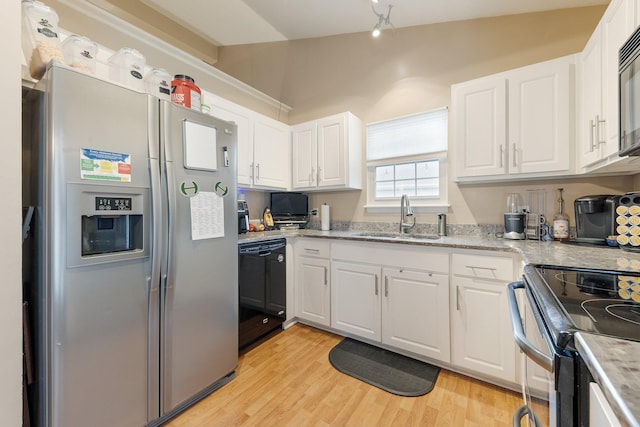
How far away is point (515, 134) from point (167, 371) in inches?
109

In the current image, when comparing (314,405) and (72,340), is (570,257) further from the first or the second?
(72,340)

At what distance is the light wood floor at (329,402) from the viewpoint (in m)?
1.51

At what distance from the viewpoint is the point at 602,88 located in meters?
1.45

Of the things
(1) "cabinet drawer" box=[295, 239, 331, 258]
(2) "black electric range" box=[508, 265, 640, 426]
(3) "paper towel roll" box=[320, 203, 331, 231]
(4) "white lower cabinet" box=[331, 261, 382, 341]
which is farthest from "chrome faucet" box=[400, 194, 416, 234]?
(2) "black electric range" box=[508, 265, 640, 426]

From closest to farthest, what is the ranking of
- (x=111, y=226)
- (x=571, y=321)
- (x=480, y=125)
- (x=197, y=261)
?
(x=571, y=321) < (x=111, y=226) < (x=197, y=261) < (x=480, y=125)

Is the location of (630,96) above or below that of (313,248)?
above

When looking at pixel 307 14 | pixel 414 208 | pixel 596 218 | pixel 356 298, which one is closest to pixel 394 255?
pixel 356 298

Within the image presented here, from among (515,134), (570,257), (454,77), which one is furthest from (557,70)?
(570,257)

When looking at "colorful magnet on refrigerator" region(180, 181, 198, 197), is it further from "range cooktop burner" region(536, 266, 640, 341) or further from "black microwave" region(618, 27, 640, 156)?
"black microwave" region(618, 27, 640, 156)

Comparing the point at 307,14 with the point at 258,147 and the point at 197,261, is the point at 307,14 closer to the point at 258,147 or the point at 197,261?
the point at 258,147

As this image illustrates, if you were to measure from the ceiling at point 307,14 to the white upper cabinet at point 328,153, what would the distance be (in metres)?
0.97

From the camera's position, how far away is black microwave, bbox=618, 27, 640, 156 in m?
1.02

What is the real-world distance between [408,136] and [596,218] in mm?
1564

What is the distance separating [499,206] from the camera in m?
2.24
